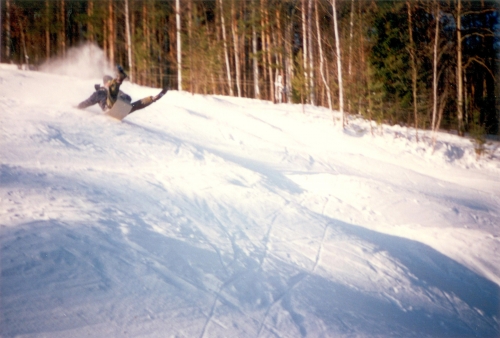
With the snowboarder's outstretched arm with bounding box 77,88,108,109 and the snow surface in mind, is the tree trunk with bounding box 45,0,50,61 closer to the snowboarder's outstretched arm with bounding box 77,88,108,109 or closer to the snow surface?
the snow surface

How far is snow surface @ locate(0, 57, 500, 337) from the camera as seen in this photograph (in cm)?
304

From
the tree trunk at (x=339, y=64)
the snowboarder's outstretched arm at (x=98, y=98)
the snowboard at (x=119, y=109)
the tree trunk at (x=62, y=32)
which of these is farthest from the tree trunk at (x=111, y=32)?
the snowboard at (x=119, y=109)

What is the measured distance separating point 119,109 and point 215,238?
215 inches

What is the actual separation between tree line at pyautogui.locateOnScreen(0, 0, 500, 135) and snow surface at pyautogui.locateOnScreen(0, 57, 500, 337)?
712cm

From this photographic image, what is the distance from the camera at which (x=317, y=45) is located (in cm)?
2103

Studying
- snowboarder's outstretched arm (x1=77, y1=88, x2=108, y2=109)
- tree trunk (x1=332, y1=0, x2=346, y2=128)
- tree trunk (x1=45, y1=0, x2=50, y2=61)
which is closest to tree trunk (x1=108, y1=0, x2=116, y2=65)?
tree trunk (x1=45, y1=0, x2=50, y2=61)

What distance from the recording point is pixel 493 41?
63.2 ft

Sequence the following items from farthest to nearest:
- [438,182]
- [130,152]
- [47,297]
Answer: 1. [438,182]
2. [130,152]
3. [47,297]

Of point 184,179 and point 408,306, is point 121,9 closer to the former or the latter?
point 184,179

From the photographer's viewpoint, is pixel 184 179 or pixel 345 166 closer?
pixel 184 179

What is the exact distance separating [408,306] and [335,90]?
42.2 ft

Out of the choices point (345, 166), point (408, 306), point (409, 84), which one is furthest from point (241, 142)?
point (409, 84)

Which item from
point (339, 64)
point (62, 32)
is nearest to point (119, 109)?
point (339, 64)

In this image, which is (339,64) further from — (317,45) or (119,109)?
(119,109)
